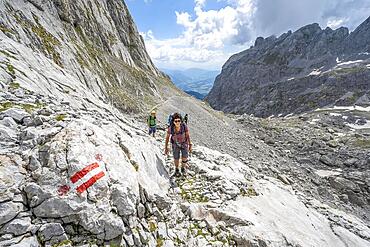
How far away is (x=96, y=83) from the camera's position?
37.9 meters

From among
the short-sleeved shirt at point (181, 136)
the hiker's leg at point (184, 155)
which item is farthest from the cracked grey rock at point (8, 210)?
the hiker's leg at point (184, 155)

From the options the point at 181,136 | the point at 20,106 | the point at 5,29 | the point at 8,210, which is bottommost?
the point at 8,210

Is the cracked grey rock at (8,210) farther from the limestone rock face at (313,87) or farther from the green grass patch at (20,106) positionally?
the limestone rock face at (313,87)

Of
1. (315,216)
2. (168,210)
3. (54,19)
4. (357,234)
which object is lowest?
(357,234)

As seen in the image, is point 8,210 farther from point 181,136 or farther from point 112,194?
point 181,136

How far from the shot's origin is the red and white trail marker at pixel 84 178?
7.25 metres

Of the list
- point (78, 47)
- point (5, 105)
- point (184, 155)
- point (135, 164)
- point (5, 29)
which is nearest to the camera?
point (5, 105)

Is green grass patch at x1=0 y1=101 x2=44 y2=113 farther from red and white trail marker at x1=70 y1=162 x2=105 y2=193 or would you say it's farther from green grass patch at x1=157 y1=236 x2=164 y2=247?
green grass patch at x1=157 y1=236 x2=164 y2=247

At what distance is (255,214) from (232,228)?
6.42 ft

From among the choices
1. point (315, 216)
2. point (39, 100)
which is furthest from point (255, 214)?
point (39, 100)

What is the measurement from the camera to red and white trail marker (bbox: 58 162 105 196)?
7.25 meters

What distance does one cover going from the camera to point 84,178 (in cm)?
764

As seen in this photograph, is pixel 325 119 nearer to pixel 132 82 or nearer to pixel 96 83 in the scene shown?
pixel 132 82

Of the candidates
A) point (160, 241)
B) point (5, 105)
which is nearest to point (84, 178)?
point (160, 241)
